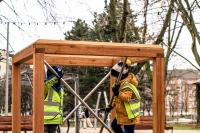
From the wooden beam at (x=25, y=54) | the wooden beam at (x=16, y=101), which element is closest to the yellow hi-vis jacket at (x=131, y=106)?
the wooden beam at (x=25, y=54)

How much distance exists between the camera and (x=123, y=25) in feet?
39.5

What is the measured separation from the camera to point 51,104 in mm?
7883

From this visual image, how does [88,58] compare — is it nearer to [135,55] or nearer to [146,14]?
[135,55]

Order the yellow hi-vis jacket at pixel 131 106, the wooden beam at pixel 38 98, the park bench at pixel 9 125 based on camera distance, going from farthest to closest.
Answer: the park bench at pixel 9 125 → the yellow hi-vis jacket at pixel 131 106 → the wooden beam at pixel 38 98

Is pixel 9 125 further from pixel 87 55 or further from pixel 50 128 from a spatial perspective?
pixel 87 55

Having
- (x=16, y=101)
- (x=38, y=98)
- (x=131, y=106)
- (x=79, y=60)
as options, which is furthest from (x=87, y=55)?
(x=79, y=60)

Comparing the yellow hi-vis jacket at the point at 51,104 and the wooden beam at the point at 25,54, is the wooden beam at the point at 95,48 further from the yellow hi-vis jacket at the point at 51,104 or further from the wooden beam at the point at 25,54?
the yellow hi-vis jacket at the point at 51,104

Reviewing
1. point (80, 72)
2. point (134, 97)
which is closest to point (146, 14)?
point (134, 97)

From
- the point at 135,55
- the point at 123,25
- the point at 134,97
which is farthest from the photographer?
the point at 123,25

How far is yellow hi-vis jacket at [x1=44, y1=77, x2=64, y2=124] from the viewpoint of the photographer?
7.81m

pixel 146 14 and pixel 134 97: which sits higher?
pixel 146 14

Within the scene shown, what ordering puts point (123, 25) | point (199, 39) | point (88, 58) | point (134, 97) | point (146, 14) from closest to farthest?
1. point (134, 97)
2. point (88, 58)
3. point (123, 25)
4. point (146, 14)
5. point (199, 39)

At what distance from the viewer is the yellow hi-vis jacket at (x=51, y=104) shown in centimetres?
781

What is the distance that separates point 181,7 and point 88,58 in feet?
34.8
